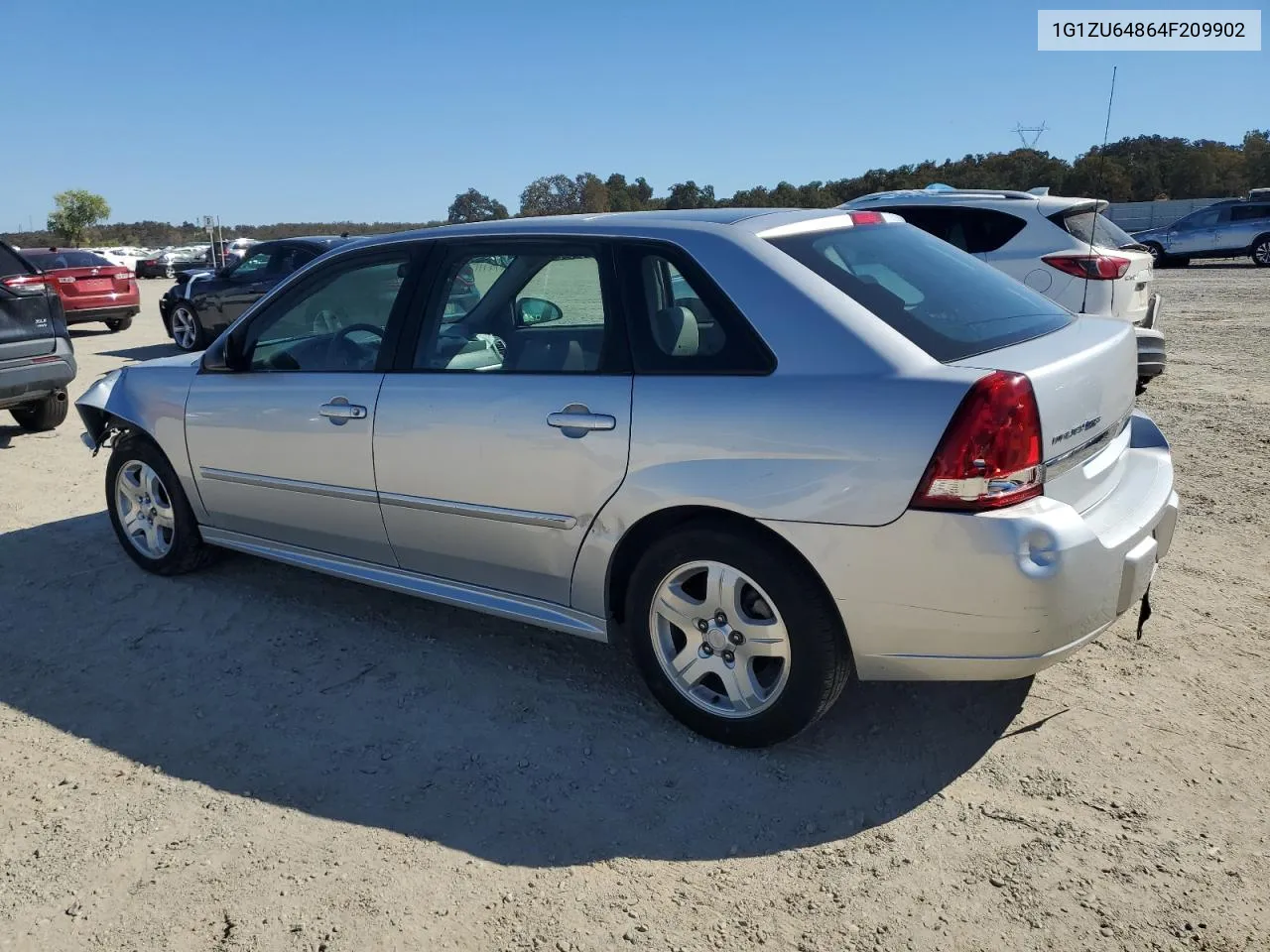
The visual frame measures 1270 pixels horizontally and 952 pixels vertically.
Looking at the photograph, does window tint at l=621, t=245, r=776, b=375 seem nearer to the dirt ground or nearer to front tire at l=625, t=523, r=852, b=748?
front tire at l=625, t=523, r=852, b=748

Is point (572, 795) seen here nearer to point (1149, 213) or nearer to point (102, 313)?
point (102, 313)

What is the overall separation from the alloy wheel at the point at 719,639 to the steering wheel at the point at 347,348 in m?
1.66

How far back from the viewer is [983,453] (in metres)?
2.69

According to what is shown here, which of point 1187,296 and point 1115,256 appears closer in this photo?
point 1115,256

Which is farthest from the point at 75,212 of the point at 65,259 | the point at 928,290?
the point at 928,290

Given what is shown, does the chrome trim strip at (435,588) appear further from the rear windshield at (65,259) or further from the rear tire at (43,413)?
the rear windshield at (65,259)

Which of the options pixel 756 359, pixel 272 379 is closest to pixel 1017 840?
pixel 756 359

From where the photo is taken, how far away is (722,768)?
10.4 ft

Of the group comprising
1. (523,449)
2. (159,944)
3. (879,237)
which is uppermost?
(879,237)

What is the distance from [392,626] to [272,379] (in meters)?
1.20

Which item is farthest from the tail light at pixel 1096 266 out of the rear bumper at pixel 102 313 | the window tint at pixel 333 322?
the rear bumper at pixel 102 313

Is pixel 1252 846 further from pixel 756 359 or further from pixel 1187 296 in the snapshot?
pixel 1187 296

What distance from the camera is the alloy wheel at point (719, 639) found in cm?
311

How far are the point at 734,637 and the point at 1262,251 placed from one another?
26264 mm
